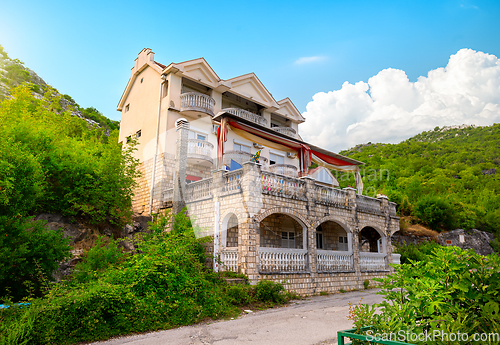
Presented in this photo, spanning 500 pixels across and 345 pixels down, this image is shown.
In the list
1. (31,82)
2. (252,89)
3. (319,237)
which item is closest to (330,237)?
(319,237)

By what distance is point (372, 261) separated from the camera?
17.2 metres

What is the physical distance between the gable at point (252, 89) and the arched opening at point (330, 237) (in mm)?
9436

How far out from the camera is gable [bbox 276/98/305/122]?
80.3ft

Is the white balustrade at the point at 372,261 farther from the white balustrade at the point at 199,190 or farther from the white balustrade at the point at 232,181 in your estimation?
the white balustrade at the point at 199,190

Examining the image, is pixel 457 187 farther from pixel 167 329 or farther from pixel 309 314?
pixel 167 329

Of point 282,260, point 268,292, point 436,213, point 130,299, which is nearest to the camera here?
point 130,299

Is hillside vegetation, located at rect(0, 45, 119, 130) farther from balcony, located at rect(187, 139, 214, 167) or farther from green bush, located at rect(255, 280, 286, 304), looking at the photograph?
green bush, located at rect(255, 280, 286, 304)

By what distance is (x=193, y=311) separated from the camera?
28.1 feet

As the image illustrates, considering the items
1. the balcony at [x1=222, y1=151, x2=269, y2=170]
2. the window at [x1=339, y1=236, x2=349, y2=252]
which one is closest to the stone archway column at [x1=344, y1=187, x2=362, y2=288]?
the window at [x1=339, y1=236, x2=349, y2=252]

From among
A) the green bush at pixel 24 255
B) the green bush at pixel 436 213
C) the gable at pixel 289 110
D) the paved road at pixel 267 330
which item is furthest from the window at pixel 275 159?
the green bush at pixel 24 255

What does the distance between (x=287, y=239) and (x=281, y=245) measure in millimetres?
614

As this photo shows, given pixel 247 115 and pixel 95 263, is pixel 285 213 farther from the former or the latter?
pixel 247 115

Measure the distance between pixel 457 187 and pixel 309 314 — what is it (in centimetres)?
4291

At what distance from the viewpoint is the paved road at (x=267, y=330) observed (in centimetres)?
678
